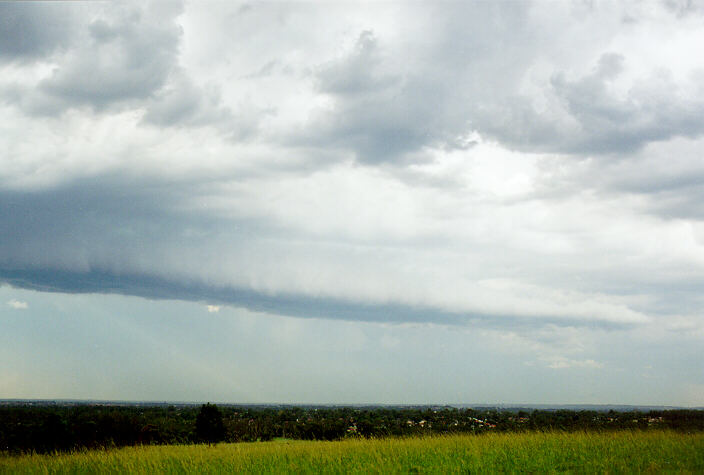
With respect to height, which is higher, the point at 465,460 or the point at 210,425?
the point at 465,460

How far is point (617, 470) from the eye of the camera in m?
15.1

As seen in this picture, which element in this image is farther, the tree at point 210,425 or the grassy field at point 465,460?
the tree at point 210,425

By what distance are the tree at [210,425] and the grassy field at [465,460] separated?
31.7 metres

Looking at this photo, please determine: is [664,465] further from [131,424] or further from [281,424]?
[281,424]

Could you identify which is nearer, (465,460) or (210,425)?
(465,460)

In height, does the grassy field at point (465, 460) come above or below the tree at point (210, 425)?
above

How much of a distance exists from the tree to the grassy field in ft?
104

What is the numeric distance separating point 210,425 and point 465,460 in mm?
41891

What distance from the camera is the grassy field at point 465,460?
16.0 metres

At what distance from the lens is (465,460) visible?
18078 millimetres

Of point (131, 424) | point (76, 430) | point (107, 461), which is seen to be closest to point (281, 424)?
point (131, 424)

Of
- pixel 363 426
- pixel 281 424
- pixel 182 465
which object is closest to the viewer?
pixel 182 465

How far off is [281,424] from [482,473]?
86801 millimetres

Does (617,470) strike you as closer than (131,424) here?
Yes
